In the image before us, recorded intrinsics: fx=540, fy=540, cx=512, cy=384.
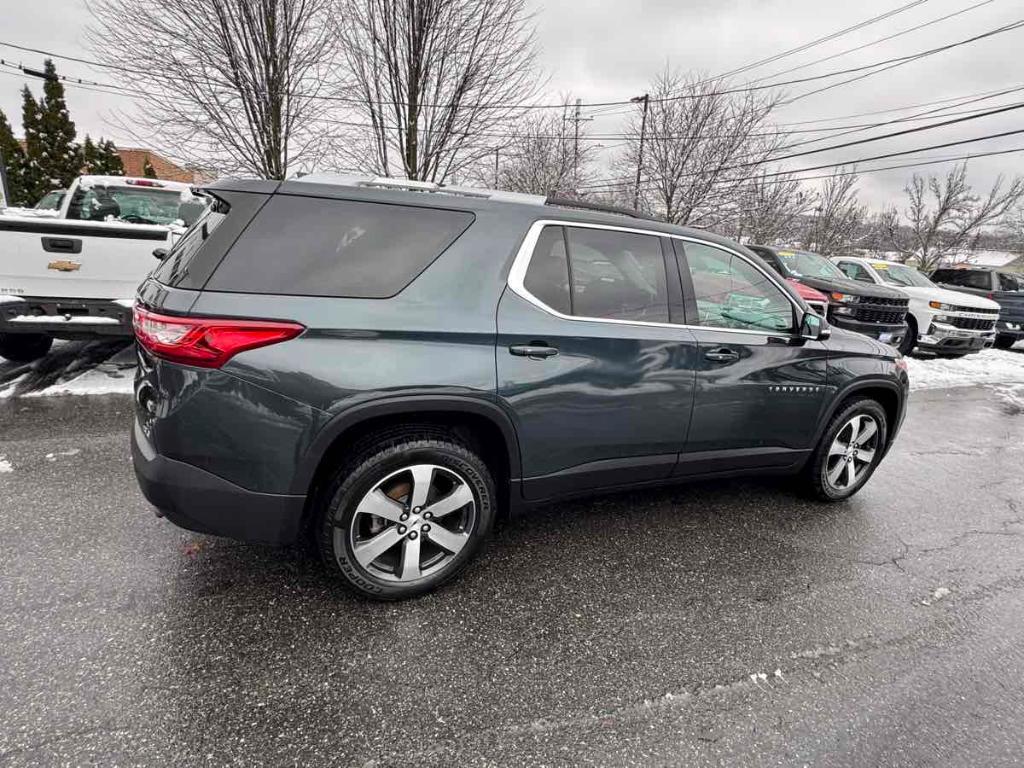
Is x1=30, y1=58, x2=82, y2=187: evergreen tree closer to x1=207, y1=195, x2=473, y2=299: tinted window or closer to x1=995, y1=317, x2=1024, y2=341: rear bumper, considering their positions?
x1=207, y1=195, x2=473, y2=299: tinted window

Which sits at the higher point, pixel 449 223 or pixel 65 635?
pixel 449 223

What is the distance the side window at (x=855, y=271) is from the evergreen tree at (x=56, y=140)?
33089mm

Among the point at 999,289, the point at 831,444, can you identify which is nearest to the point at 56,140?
the point at 831,444

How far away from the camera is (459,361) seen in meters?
2.33

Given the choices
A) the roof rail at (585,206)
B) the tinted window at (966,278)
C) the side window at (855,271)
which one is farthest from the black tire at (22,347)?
the tinted window at (966,278)

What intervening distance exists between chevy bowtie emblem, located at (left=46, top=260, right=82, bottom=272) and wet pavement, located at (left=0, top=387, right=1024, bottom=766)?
2.07 m

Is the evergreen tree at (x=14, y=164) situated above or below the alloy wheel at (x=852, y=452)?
above

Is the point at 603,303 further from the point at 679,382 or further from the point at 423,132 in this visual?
the point at 423,132

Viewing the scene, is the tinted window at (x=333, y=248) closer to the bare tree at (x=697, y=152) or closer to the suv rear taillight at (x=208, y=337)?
the suv rear taillight at (x=208, y=337)

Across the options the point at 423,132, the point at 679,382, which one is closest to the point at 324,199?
the point at 679,382

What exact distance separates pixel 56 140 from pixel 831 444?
35.6 m

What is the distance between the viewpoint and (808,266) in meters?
11.0

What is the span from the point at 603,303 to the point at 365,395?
4.14ft

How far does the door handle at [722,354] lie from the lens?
2.94 metres
